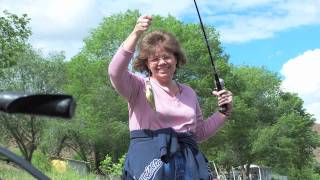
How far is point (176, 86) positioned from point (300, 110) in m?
64.7

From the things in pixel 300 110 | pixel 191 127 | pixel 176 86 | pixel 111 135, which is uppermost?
pixel 300 110

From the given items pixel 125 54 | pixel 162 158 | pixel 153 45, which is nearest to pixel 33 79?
pixel 153 45

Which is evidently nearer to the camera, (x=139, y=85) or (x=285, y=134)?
(x=139, y=85)

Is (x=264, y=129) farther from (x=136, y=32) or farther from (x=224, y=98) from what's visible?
(x=136, y=32)

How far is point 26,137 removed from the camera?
53.1m

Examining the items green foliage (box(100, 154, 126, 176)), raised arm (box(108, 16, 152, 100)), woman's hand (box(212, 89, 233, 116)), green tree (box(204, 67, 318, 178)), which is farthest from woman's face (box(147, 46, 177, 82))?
green tree (box(204, 67, 318, 178))

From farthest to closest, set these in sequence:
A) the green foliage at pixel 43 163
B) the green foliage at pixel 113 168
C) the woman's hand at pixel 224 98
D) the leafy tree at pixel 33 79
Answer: the leafy tree at pixel 33 79
the green foliage at pixel 113 168
the green foliage at pixel 43 163
the woman's hand at pixel 224 98

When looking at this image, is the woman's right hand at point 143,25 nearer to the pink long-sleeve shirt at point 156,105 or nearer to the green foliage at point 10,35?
the pink long-sleeve shirt at point 156,105

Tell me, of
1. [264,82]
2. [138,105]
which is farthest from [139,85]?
[264,82]

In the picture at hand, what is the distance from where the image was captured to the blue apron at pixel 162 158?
10.8 ft

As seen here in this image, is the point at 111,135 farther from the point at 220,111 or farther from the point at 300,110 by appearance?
the point at 220,111

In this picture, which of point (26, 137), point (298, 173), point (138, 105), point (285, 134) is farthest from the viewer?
point (298, 173)

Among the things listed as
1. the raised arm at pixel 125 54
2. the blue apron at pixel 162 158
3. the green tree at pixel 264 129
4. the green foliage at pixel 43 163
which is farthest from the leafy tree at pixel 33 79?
the raised arm at pixel 125 54

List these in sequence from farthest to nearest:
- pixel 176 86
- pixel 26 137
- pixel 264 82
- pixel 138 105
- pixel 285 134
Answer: pixel 264 82 < pixel 285 134 < pixel 26 137 < pixel 176 86 < pixel 138 105
